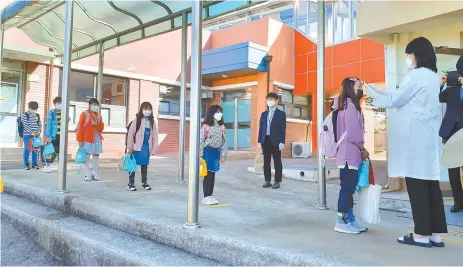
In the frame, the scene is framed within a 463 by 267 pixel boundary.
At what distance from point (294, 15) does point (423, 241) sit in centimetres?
1676

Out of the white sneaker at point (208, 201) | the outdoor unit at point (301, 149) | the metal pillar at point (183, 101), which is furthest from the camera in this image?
the outdoor unit at point (301, 149)

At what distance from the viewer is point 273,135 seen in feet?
22.2

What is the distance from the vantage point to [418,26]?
5.76 metres

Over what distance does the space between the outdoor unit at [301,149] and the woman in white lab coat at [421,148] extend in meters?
12.5

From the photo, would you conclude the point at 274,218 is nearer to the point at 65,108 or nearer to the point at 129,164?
the point at 129,164

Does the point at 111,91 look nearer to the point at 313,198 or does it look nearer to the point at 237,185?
the point at 237,185

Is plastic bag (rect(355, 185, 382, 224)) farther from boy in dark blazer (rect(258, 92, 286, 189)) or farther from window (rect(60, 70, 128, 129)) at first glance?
window (rect(60, 70, 128, 129))

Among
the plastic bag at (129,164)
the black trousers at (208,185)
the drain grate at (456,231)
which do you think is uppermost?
the plastic bag at (129,164)

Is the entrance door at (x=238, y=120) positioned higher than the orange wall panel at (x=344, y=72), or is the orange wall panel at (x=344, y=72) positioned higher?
the orange wall panel at (x=344, y=72)

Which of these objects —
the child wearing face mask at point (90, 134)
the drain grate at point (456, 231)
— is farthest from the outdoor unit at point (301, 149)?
the drain grate at point (456, 231)

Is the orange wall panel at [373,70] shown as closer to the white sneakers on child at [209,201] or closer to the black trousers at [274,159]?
the black trousers at [274,159]

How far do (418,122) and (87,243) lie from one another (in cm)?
324

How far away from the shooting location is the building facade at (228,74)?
39.6 ft

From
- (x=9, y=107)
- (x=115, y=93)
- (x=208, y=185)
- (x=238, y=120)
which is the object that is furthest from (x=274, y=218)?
(x=238, y=120)
